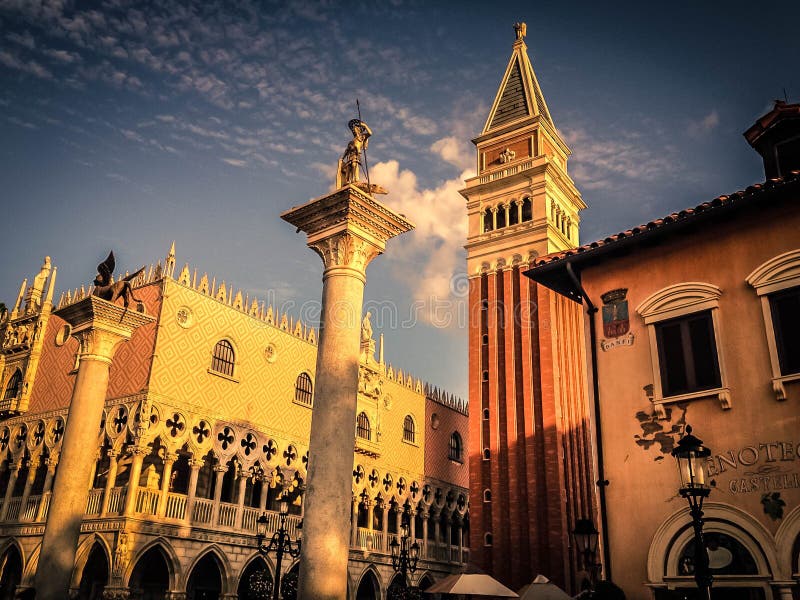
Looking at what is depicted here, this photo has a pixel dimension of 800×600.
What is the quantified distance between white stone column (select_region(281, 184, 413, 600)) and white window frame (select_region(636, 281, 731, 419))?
4.29m

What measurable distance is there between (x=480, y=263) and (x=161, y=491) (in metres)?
17.0

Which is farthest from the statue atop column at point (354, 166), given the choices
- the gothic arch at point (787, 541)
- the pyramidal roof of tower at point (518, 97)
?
the pyramidal roof of tower at point (518, 97)

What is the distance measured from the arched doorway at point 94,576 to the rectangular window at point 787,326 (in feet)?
66.3

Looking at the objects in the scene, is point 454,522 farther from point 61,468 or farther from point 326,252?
point 326,252

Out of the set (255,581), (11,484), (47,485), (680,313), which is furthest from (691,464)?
A: (11,484)

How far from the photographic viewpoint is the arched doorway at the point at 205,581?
23.0 metres

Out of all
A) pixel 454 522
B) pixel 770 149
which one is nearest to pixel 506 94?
pixel 454 522

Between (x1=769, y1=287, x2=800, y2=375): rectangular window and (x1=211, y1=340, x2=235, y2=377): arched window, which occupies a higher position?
(x1=211, y1=340, x2=235, y2=377): arched window

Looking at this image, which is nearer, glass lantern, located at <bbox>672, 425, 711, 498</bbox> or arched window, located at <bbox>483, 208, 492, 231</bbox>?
glass lantern, located at <bbox>672, 425, 711, 498</bbox>

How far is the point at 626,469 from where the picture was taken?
11.1 metres

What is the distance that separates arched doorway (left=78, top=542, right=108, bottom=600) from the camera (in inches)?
874

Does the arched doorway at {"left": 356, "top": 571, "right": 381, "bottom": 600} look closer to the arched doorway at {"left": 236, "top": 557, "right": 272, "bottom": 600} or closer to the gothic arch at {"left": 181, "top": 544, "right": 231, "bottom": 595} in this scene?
the arched doorway at {"left": 236, "top": 557, "right": 272, "bottom": 600}

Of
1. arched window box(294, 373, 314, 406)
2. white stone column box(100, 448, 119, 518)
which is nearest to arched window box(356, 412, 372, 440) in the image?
arched window box(294, 373, 314, 406)

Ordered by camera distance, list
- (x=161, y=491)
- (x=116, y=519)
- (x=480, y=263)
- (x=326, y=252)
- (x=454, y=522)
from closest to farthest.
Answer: (x=326, y=252), (x=116, y=519), (x=161, y=491), (x=480, y=263), (x=454, y=522)
